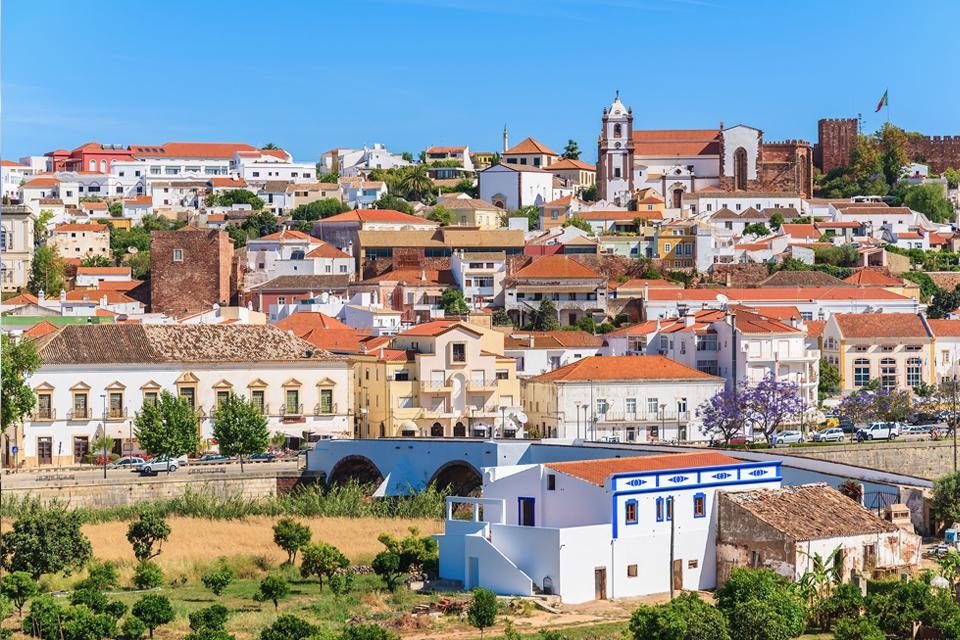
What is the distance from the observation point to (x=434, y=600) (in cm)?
3516

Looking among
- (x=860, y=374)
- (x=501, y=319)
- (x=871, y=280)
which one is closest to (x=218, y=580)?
(x=860, y=374)

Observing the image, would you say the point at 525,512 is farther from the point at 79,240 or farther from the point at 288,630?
the point at 79,240

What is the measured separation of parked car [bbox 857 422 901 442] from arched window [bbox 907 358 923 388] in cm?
762

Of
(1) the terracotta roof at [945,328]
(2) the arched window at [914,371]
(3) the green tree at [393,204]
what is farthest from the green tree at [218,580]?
(3) the green tree at [393,204]

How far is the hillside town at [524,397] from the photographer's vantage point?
35688 mm

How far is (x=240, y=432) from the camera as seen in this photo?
160 feet

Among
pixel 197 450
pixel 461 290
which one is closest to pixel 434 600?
pixel 197 450

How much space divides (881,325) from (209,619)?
130 feet

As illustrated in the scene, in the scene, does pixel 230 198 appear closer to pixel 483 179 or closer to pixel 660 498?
pixel 483 179

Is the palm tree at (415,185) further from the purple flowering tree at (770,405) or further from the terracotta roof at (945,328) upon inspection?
the purple flowering tree at (770,405)

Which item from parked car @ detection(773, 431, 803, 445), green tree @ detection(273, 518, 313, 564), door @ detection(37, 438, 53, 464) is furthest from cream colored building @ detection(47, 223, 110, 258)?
green tree @ detection(273, 518, 313, 564)

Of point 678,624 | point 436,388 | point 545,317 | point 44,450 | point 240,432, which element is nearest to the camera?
point 678,624

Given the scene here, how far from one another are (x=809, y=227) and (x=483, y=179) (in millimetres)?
21211

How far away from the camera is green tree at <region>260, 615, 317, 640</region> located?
29.8m
